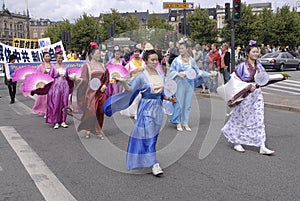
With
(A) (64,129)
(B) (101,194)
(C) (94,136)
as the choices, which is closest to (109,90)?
(A) (64,129)

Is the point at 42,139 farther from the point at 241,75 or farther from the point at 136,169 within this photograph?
the point at 241,75

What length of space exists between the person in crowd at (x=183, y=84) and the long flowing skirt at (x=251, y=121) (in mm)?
1789

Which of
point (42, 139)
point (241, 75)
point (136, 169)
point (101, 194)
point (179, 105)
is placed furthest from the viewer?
point (179, 105)

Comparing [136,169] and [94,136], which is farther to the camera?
[94,136]

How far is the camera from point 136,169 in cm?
563

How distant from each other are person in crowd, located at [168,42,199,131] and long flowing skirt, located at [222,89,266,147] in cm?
179

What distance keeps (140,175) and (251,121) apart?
7.19 ft

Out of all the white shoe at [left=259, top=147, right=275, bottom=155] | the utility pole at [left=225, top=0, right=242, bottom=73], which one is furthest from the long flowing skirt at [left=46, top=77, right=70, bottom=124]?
the utility pole at [left=225, top=0, right=242, bottom=73]

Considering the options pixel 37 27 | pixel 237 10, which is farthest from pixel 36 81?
pixel 37 27

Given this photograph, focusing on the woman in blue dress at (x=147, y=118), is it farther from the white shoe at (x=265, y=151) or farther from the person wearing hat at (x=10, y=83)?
the person wearing hat at (x=10, y=83)

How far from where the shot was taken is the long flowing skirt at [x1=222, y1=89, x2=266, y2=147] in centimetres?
668

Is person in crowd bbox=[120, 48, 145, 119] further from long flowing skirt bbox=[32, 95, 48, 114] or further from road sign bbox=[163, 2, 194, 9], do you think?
A: road sign bbox=[163, 2, 194, 9]

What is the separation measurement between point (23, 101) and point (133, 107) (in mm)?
5741

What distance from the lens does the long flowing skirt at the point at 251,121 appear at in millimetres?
6684
